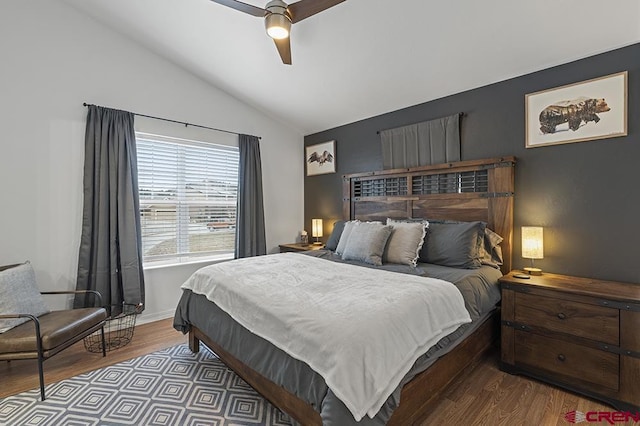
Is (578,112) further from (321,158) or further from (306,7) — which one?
(321,158)

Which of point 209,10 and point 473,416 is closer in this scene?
point 473,416

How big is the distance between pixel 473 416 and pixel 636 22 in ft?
9.48


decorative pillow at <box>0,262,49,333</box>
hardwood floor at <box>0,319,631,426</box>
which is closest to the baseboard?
hardwood floor at <box>0,319,631,426</box>

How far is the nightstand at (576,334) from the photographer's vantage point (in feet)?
6.03

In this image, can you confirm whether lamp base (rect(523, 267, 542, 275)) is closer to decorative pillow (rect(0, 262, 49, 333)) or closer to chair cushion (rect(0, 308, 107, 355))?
chair cushion (rect(0, 308, 107, 355))

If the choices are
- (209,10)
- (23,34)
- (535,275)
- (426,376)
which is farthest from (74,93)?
(535,275)

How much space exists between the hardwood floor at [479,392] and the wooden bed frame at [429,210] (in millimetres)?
122

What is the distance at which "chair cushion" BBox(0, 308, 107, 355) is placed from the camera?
205cm

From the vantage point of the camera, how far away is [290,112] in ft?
14.2

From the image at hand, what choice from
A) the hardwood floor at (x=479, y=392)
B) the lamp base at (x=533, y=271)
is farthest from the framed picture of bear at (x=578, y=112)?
the hardwood floor at (x=479, y=392)

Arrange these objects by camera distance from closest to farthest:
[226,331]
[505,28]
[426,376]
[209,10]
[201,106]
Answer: [426,376], [226,331], [505,28], [209,10], [201,106]

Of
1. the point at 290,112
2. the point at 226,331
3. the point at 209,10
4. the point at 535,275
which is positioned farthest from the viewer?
the point at 290,112

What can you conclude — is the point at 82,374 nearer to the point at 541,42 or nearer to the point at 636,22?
the point at 541,42

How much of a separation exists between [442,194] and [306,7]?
2.25 meters
